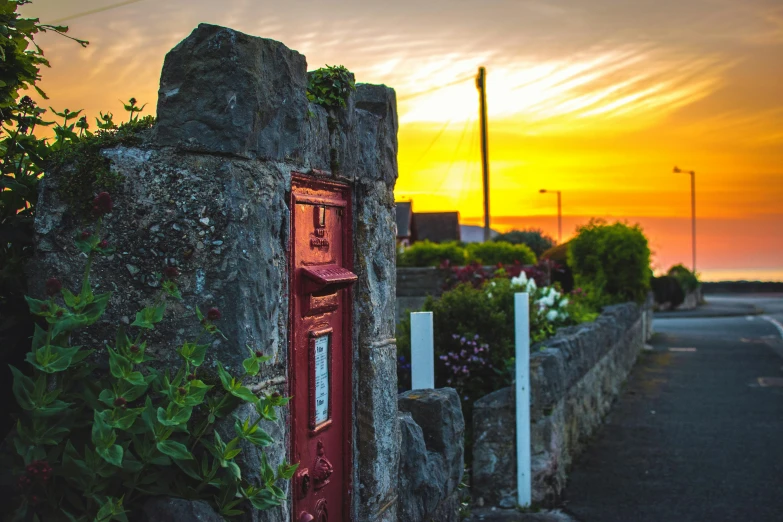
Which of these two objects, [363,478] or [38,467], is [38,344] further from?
→ [363,478]

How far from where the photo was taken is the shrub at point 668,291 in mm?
31000

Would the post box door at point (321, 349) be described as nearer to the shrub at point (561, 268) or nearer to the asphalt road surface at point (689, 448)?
the asphalt road surface at point (689, 448)

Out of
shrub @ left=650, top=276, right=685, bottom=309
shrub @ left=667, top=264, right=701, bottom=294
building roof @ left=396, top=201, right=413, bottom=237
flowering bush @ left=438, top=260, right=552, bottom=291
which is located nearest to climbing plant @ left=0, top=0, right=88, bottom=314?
flowering bush @ left=438, top=260, right=552, bottom=291

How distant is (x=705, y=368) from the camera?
1443 cm

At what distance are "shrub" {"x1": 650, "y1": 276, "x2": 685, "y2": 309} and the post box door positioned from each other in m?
28.7

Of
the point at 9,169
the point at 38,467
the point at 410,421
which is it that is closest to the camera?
the point at 38,467

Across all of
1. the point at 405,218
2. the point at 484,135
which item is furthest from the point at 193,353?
the point at 405,218

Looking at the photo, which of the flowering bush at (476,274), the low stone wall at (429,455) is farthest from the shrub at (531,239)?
the low stone wall at (429,455)

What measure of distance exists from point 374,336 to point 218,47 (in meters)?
1.58

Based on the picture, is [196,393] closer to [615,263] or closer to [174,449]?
[174,449]

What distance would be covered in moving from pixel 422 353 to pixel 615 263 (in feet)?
37.0

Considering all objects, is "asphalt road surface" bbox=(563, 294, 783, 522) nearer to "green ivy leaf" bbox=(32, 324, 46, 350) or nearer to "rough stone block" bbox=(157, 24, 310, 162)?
"rough stone block" bbox=(157, 24, 310, 162)

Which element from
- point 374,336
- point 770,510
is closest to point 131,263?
point 374,336

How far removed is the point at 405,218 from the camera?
5166 cm
